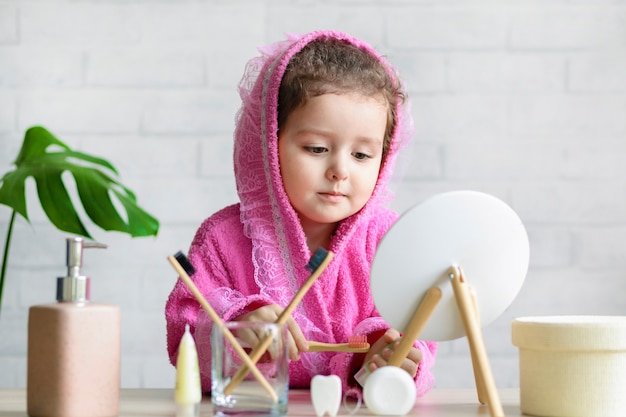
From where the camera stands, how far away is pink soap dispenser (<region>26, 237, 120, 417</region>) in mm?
787

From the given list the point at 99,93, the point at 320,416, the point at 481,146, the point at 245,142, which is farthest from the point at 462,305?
the point at 99,93

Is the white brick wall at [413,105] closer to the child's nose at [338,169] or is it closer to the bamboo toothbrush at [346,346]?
the child's nose at [338,169]

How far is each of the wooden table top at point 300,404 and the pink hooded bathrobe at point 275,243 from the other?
0.15 meters

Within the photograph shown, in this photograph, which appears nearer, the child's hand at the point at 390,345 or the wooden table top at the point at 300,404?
the wooden table top at the point at 300,404

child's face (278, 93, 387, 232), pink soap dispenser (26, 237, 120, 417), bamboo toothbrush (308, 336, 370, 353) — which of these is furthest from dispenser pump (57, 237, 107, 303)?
child's face (278, 93, 387, 232)

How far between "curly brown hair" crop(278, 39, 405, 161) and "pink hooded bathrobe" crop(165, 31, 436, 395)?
13 mm

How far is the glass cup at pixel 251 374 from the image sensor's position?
78cm

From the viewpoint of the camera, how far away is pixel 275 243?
3.96ft

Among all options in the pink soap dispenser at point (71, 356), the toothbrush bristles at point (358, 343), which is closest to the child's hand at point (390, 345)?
the toothbrush bristles at point (358, 343)

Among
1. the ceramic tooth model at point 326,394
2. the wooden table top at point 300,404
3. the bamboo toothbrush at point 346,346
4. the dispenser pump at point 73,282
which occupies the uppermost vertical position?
the dispenser pump at point 73,282

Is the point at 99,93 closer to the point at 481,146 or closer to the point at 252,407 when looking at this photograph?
the point at 481,146

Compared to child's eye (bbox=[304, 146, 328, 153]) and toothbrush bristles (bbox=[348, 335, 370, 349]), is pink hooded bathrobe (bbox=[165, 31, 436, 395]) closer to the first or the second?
child's eye (bbox=[304, 146, 328, 153])

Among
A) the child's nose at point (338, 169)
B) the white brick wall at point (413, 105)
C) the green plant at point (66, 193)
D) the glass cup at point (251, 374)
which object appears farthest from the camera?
the white brick wall at point (413, 105)

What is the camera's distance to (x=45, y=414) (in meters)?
0.79
